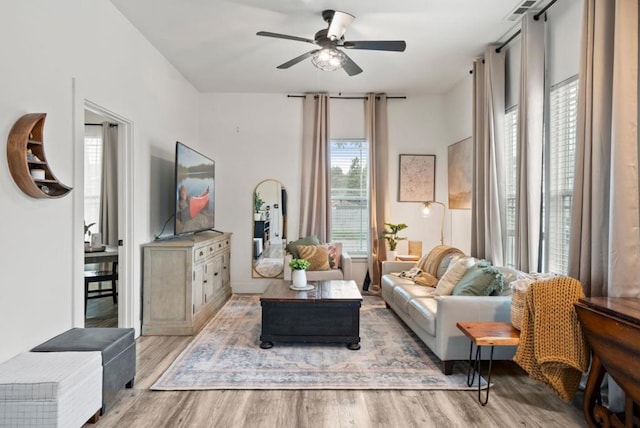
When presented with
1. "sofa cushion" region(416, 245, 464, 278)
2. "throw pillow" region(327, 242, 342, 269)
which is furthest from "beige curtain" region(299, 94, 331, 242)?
"sofa cushion" region(416, 245, 464, 278)

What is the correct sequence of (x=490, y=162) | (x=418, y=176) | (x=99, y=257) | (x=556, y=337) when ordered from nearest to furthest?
(x=556, y=337), (x=490, y=162), (x=99, y=257), (x=418, y=176)

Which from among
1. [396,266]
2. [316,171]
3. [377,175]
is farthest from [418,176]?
[396,266]

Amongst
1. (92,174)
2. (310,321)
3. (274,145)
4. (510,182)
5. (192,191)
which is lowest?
(310,321)

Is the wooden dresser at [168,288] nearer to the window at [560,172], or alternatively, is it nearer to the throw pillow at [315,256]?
the throw pillow at [315,256]

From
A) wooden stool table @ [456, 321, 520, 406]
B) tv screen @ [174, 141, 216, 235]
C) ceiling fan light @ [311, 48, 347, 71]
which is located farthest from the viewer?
tv screen @ [174, 141, 216, 235]

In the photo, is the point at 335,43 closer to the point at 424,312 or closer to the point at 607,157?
the point at 607,157

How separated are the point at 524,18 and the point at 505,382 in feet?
9.92

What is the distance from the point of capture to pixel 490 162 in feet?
13.0

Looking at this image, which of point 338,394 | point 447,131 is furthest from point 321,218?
point 338,394

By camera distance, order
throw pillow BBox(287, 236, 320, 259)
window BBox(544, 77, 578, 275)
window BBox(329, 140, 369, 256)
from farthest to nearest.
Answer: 1. window BBox(329, 140, 369, 256)
2. throw pillow BBox(287, 236, 320, 259)
3. window BBox(544, 77, 578, 275)

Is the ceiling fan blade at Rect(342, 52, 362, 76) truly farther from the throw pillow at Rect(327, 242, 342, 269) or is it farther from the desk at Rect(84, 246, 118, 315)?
the desk at Rect(84, 246, 118, 315)

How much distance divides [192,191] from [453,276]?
3.00 m

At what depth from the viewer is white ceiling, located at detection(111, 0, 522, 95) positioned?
10.7ft

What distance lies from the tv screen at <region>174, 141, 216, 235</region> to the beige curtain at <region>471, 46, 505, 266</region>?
320 cm
